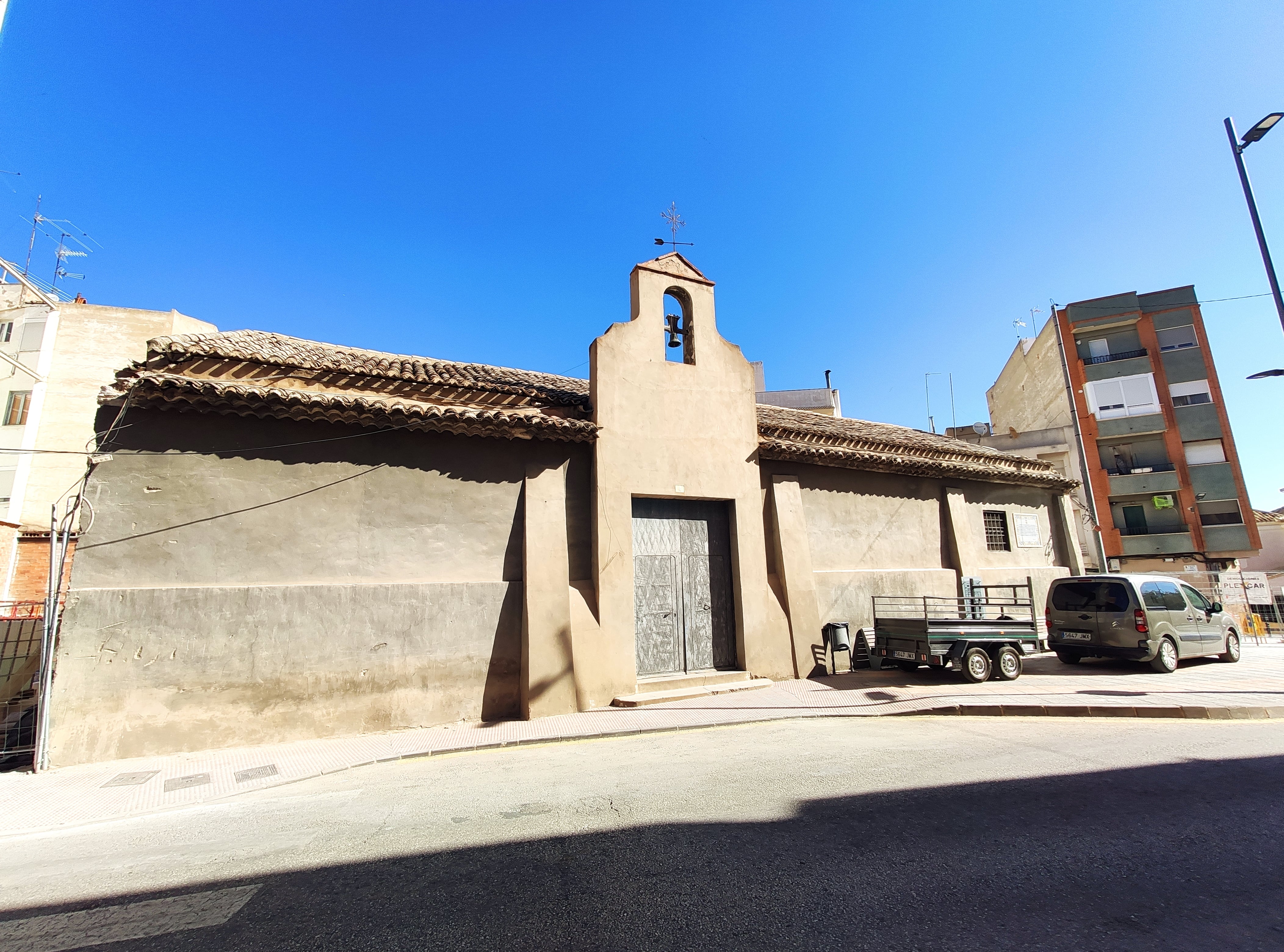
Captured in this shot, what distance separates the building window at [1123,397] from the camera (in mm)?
31141

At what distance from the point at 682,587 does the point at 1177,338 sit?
35560 mm

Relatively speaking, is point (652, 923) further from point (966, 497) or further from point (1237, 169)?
point (1237, 169)

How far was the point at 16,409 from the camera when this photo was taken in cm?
2583

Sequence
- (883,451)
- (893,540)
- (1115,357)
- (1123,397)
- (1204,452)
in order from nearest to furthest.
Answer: (893,540)
(883,451)
(1204,452)
(1123,397)
(1115,357)

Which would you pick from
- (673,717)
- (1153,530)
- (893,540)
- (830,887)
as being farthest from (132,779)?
(1153,530)

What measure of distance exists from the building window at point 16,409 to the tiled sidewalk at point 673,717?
92.3ft

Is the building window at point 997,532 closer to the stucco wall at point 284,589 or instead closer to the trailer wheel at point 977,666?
the trailer wheel at point 977,666

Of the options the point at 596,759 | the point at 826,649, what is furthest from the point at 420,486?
the point at 826,649

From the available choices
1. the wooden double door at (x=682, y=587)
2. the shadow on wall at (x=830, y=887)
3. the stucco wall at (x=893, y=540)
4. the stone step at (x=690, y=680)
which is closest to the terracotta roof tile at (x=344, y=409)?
the wooden double door at (x=682, y=587)

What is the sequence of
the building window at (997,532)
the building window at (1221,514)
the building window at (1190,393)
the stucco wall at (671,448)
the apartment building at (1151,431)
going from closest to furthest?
the stucco wall at (671,448) → the building window at (997,532) → the building window at (1221,514) → the apartment building at (1151,431) → the building window at (1190,393)

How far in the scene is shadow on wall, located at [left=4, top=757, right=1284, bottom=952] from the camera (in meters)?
2.93

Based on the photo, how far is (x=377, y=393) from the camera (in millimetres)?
9508

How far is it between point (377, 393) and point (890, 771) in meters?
8.69

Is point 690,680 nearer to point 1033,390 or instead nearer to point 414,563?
point 414,563
